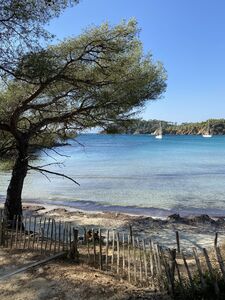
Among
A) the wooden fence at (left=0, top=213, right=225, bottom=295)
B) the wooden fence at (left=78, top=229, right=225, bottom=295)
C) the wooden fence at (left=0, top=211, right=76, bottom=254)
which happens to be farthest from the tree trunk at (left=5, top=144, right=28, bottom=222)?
the wooden fence at (left=78, top=229, right=225, bottom=295)

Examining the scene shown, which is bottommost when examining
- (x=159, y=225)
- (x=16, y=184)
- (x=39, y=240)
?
(x=159, y=225)

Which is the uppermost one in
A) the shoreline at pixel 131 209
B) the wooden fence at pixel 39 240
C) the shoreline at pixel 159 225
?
the wooden fence at pixel 39 240

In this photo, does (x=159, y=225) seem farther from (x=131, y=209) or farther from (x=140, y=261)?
(x=140, y=261)

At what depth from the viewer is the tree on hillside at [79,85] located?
388 inches

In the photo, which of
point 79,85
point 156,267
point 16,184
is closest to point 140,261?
point 156,267

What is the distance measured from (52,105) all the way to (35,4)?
4194 millimetres

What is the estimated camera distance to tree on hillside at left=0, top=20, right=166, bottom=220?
9852 millimetres

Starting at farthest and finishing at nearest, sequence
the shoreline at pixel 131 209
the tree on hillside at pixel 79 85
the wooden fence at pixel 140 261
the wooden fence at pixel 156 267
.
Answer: the shoreline at pixel 131 209 < the tree on hillside at pixel 79 85 < the wooden fence at pixel 140 261 < the wooden fence at pixel 156 267

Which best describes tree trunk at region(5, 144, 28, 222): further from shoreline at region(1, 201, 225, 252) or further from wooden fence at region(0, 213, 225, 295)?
shoreline at region(1, 201, 225, 252)

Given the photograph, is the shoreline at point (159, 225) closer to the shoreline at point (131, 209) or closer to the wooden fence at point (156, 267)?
the shoreline at point (131, 209)

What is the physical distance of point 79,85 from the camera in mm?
10742

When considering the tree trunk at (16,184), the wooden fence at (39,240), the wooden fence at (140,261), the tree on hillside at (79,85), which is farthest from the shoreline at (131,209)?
the wooden fence at (140,261)

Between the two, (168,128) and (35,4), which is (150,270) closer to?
(35,4)

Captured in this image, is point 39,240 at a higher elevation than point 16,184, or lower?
lower
